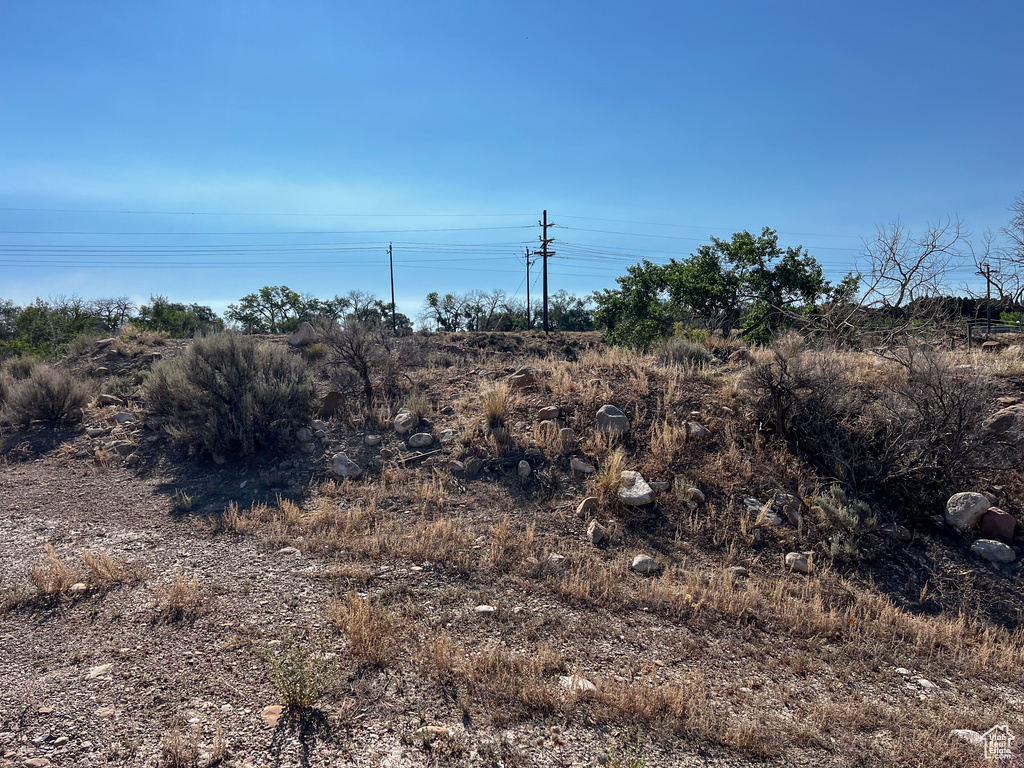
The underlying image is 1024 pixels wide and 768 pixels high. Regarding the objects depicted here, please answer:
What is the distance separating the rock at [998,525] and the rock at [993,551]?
6.4 inches

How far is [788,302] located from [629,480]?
13.8 m

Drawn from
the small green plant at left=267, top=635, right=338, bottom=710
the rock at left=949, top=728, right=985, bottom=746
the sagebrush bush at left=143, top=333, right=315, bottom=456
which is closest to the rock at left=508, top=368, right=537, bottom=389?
the sagebrush bush at left=143, top=333, right=315, bottom=456

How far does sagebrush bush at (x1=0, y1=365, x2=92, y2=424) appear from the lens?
35.7 feet

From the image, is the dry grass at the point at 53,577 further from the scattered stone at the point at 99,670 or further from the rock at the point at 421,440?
the rock at the point at 421,440

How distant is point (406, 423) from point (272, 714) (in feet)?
20.2

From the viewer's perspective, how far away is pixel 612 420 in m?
8.24

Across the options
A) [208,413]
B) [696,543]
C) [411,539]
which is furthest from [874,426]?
[208,413]

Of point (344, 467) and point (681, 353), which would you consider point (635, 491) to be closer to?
point (344, 467)

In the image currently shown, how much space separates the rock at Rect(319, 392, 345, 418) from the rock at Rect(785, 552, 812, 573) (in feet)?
25.3

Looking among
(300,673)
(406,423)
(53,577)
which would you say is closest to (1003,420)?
(406,423)

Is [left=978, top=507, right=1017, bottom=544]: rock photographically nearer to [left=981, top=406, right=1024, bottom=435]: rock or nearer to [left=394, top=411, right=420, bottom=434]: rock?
[left=981, top=406, right=1024, bottom=435]: rock

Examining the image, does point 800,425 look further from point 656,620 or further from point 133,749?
point 133,749

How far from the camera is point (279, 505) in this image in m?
7.25

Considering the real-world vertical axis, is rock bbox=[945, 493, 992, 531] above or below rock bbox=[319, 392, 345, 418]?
below
